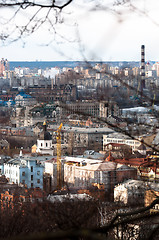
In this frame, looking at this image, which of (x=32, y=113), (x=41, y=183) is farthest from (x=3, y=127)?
(x=41, y=183)

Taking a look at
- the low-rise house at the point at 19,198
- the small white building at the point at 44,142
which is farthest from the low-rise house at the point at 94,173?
the low-rise house at the point at 19,198

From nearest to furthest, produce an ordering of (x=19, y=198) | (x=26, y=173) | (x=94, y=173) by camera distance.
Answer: (x=19, y=198) < (x=94, y=173) < (x=26, y=173)

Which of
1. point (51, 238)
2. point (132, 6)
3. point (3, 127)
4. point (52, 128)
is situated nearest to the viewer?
point (51, 238)

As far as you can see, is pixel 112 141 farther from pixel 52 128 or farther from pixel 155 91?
pixel 155 91

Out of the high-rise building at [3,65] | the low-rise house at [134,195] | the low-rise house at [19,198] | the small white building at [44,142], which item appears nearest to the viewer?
the low-rise house at [134,195]

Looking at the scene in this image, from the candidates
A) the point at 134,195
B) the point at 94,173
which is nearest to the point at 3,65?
the point at 94,173

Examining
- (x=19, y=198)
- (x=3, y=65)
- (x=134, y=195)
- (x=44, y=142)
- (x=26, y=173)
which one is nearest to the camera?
(x=134, y=195)

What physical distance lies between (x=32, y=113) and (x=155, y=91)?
40371 mm

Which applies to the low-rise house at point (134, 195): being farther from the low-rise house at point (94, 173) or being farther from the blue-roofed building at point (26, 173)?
the blue-roofed building at point (26, 173)

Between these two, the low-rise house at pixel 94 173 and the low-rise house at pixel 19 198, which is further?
the low-rise house at pixel 94 173

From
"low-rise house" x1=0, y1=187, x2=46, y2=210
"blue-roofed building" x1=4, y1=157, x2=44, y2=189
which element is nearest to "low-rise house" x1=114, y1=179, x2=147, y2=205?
"low-rise house" x1=0, y1=187, x2=46, y2=210

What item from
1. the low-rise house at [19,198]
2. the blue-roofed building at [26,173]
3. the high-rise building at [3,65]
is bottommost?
the blue-roofed building at [26,173]

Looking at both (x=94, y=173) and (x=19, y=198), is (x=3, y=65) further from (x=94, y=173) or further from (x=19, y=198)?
(x=19, y=198)

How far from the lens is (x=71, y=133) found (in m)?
34.1
